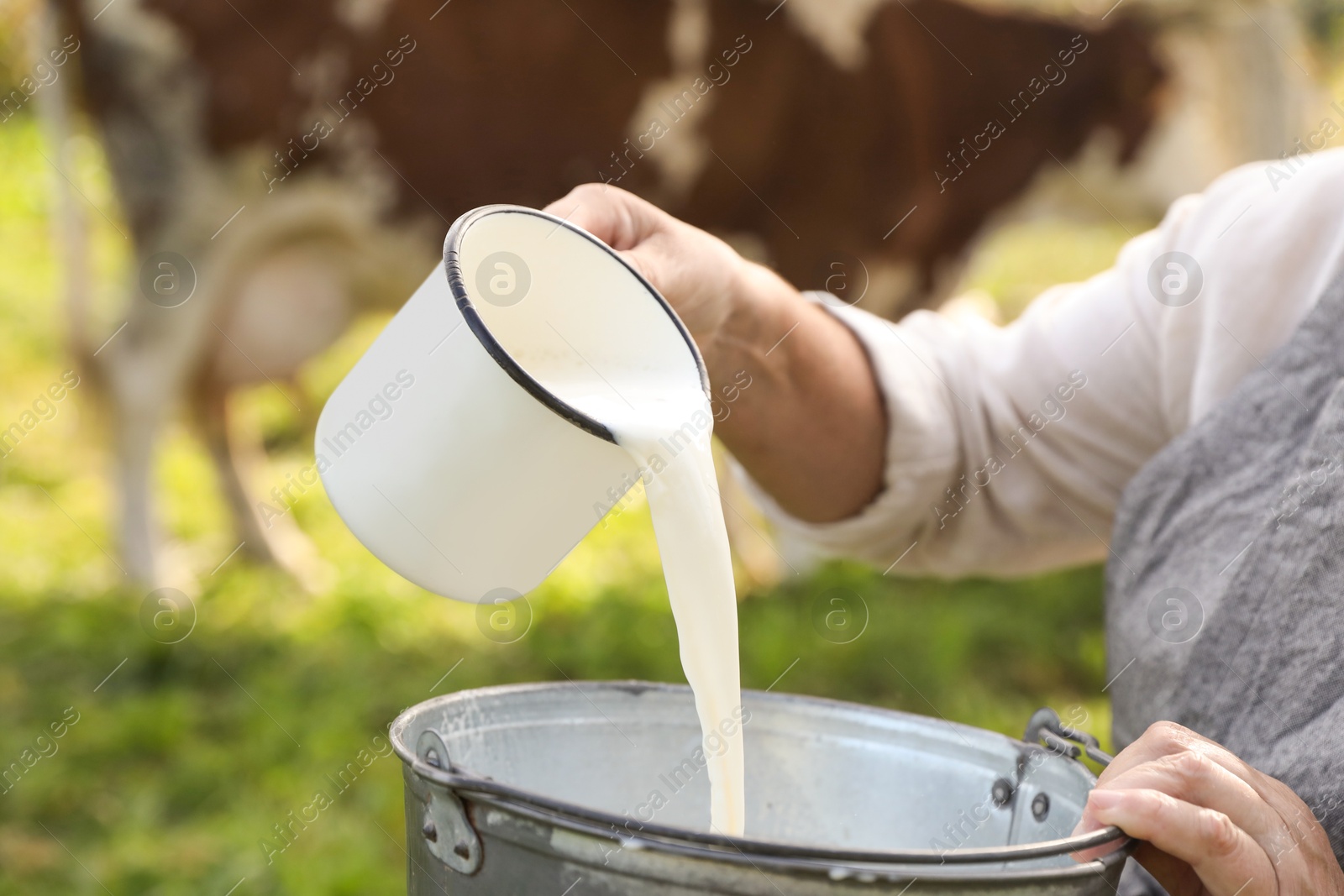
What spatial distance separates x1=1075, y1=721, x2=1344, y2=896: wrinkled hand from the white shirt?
37cm

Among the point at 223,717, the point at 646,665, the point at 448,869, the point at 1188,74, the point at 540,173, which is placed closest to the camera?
the point at 448,869

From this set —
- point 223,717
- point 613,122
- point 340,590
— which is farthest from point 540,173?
point 223,717

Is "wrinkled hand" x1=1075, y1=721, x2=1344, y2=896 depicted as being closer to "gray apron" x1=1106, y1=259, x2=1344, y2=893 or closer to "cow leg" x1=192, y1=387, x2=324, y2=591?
"gray apron" x1=1106, y1=259, x2=1344, y2=893

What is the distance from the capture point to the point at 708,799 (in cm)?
76

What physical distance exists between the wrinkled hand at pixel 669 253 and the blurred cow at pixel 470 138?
1.66 meters

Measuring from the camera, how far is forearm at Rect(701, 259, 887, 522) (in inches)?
36.2

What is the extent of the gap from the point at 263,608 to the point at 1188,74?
2.34 metres

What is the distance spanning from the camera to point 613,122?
8.29 feet

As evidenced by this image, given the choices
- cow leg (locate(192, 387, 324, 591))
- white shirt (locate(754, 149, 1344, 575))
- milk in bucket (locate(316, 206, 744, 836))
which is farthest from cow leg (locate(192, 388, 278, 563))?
milk in bucket (locate(316, 206, 744, 836))

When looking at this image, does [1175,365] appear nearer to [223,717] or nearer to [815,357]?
[815,357]

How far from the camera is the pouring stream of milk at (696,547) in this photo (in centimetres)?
66

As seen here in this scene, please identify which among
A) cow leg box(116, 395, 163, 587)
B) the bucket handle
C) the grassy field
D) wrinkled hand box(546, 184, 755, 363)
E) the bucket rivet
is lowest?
the grassy field

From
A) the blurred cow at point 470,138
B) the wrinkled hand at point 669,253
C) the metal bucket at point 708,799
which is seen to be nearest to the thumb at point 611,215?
the wrinkled hand at point 669,253

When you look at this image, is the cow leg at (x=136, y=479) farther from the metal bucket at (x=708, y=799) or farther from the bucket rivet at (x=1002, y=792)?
the bucket rivet at (x=1002, y=792)
